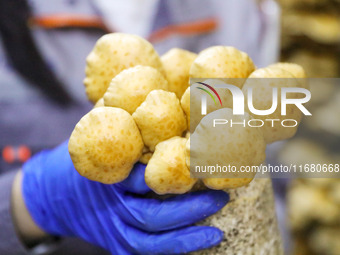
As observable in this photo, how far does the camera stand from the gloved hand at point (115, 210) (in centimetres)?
67

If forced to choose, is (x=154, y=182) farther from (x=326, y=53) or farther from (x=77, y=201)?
(x=326, y=53)

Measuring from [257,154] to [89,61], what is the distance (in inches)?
14.2

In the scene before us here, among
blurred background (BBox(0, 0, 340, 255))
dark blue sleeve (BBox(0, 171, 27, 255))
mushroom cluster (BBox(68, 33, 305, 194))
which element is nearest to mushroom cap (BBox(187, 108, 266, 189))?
mushroom cluster (BBox(68, 33, 305, 194))

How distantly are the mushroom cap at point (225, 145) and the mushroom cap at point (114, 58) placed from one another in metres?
0.20

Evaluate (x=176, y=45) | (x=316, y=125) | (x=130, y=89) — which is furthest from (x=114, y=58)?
(x=316, y=125)

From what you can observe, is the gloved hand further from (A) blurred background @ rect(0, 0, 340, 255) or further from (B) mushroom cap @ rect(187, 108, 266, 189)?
(A) blurred background @ rect(0, 0, 340, 255)

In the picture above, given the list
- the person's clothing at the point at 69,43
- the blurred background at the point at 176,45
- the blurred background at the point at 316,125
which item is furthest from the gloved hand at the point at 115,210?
the blurred background at the point at 316,125

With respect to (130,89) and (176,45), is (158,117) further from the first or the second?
(176,45)

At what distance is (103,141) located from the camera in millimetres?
596

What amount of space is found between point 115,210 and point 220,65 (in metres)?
0.36

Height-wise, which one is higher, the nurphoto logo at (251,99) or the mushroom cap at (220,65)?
the mushroom cap at (220,65)

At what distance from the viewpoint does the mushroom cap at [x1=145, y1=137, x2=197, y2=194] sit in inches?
23.5

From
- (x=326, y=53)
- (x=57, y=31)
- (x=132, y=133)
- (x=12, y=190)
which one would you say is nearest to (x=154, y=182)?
(x=132, y=133)

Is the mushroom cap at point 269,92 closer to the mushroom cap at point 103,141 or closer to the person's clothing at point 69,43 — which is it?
the mushroom cap at point 103,141
